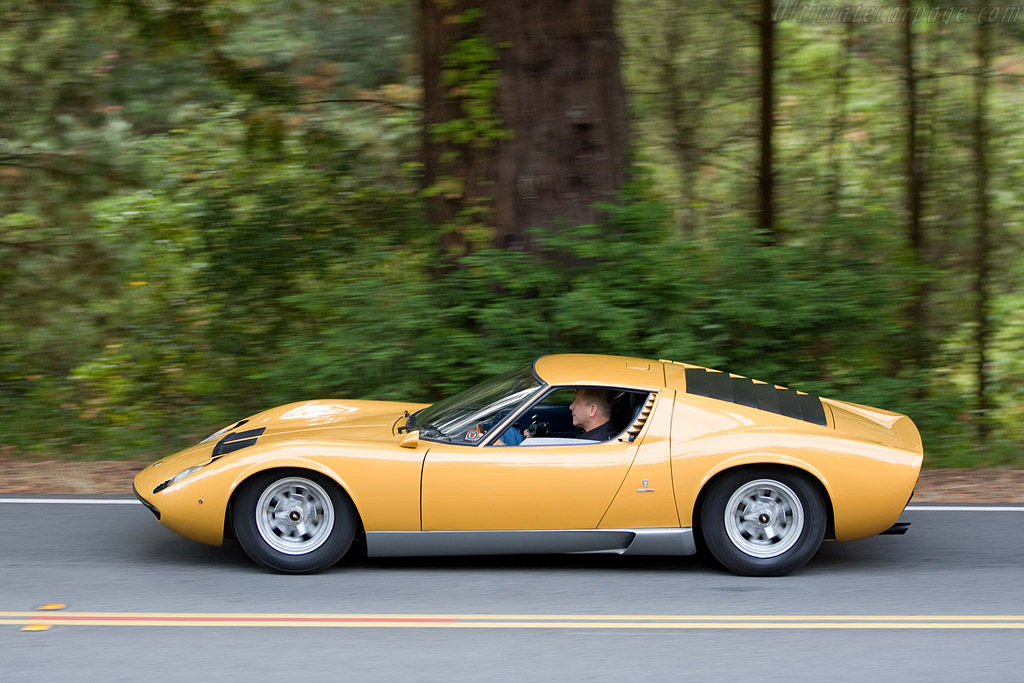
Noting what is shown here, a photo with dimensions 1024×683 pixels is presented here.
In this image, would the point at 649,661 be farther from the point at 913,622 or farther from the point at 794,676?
the point at 913,622

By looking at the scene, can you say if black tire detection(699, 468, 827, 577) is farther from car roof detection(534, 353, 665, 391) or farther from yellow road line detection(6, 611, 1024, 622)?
car roof detection(534, 353, 665, 391)

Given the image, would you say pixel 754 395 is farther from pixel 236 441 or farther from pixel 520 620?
pixel 236 441

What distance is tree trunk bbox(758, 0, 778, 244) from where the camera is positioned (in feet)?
41.6

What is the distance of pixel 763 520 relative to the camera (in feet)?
19.5

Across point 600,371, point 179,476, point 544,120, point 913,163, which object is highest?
point 544,120

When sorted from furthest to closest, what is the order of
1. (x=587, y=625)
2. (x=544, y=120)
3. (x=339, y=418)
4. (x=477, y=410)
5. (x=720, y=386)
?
(x=544, y=120)
(x=339, y=418)
(x=720, y=386)
(x=477, y=410)
(x=587, y=625)

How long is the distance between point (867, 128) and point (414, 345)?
707 centimetres

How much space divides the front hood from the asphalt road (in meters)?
0.80

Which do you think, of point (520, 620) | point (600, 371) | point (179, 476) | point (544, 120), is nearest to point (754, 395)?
point (600, 371)

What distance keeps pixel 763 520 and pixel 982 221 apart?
8.49 meters

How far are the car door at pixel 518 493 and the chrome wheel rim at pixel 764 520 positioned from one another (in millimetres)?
711

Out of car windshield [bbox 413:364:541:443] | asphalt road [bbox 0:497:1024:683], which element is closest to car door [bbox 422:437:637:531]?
car windshield [bbox 413:364:541:443]

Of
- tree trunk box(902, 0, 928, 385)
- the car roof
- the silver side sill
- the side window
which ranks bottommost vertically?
the silver side sill

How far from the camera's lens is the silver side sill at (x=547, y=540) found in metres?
5.80
